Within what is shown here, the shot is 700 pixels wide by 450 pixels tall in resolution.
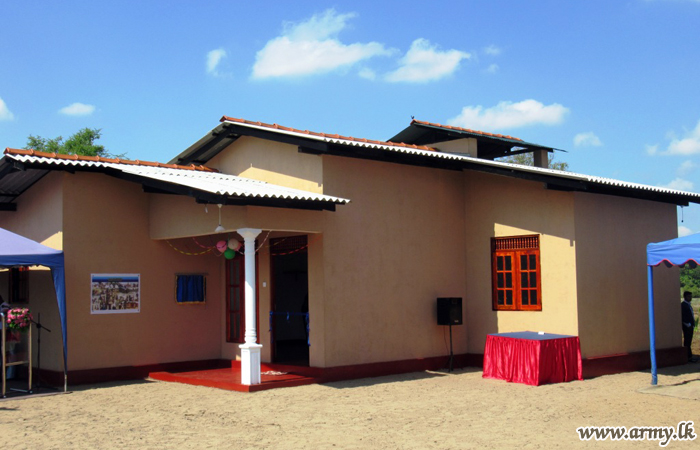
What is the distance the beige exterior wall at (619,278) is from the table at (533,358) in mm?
546

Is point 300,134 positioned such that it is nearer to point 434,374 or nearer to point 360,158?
point 360,158

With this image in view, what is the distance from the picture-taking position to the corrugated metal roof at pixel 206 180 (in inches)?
395

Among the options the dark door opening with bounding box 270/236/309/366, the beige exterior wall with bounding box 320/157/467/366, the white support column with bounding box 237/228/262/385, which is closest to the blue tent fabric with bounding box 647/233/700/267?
the beige exterior wall with bounding box 320/157/467/366

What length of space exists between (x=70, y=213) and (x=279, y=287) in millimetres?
6346

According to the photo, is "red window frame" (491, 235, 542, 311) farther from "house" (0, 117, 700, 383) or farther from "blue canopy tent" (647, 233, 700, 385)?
"blue canopy tent" (647, 233, 700, 385)

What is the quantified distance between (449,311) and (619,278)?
9.97ft

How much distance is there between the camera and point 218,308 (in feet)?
43.6

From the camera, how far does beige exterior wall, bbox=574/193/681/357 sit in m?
11.8

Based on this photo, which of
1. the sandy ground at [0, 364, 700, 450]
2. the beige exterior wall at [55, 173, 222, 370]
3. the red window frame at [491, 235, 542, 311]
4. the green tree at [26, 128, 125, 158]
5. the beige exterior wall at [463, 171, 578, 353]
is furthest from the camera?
the green tree at [26, 128, 125, 158]

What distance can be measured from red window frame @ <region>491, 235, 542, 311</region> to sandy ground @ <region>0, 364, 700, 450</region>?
70.2 inches

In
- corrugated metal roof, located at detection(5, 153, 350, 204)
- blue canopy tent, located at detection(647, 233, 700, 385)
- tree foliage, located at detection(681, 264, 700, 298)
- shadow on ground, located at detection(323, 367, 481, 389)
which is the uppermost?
corrugated metal roof, located at detection(5, 153, 350, 204)

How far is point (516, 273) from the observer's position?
12430 mm

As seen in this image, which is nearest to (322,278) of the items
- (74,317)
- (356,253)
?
(356,253)

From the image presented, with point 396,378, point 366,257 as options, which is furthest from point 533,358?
point 366,257
